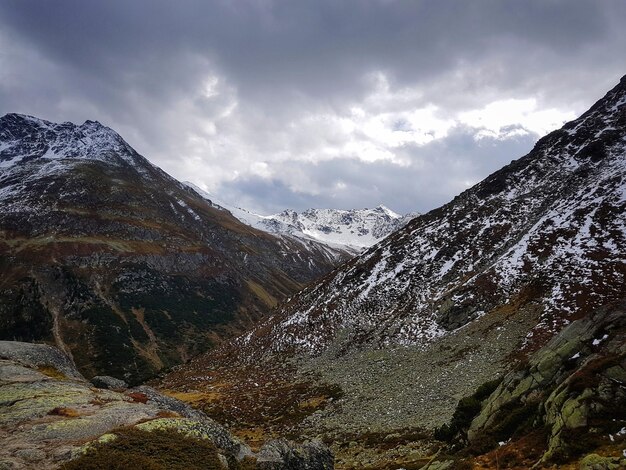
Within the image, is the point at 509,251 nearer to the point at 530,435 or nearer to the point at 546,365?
the point at 546,365

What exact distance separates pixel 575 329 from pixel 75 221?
185 metres

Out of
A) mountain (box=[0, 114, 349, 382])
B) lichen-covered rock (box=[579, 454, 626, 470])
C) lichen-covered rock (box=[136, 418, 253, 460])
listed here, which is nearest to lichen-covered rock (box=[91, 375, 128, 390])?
lichen-covered rock (box=[136, 418, 253, 460])

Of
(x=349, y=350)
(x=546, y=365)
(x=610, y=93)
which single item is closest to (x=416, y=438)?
(x=546, y=365)

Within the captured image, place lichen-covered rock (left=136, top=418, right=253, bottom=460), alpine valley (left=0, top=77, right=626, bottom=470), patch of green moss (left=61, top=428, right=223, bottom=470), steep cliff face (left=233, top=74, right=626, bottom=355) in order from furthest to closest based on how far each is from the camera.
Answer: steep cliff face (left=233, top=74, right=626, bottom=355)
lichen-covered rock (left=136, top=418, right=253, bottom=460)
alpine valley (left=0, top=77, right=626, bottom=470)
patch of green moss (left=61, top=428, right=223, bottom=470)

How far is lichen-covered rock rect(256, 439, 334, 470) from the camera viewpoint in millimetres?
19031

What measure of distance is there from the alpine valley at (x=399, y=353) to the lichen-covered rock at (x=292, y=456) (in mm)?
102

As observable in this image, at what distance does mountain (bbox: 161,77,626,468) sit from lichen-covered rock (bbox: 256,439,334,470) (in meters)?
5.99

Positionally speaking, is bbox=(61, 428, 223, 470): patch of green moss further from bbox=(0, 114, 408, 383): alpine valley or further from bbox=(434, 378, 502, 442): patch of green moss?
bbox=(0, 114, 408, 383): alpine valley

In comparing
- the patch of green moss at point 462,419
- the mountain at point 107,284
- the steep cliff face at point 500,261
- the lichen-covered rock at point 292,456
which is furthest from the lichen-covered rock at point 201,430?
the mountain at point 107,284

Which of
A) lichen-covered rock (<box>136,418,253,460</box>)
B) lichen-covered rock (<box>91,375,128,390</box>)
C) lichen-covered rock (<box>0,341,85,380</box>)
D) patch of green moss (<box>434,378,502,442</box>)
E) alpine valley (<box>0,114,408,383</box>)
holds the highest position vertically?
alpine valley (<box>0,114,408,383</box>)

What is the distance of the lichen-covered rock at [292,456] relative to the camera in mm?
19031

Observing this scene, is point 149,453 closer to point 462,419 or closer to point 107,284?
point 462,419

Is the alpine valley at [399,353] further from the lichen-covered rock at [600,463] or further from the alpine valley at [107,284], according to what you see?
the alpine valley at [107,284]

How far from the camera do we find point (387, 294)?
6744 centimetres
